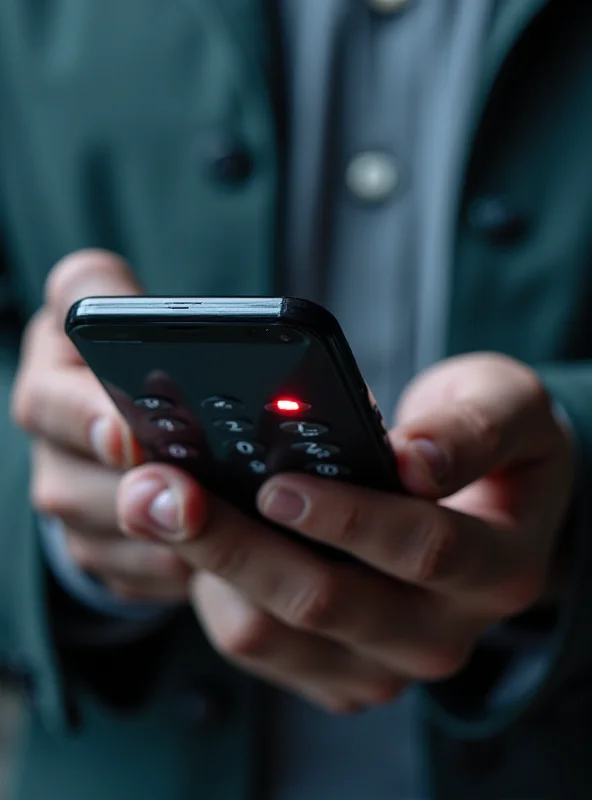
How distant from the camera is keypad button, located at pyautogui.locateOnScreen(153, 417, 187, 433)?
0.95 feet

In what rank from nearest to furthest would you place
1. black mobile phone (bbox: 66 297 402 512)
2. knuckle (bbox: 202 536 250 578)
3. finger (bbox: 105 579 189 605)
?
black mobile phone (bbox: 66 297 402 512), knuckle (bbox: 202 536 250 578), finger (bbox: 105 579 189 605)

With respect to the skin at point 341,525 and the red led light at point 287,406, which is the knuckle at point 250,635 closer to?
the skin at point 341,525

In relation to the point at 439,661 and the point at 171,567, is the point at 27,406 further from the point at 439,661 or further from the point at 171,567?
the point at 439,661

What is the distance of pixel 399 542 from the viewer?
0.30 metres

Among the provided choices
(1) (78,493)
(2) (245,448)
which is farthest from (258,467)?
(1) (78,493)

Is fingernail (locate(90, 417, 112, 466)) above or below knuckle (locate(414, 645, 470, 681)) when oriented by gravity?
above

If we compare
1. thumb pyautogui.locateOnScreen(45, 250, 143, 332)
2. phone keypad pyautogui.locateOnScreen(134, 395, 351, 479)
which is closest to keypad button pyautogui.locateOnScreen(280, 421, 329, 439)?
phone keypad pyautogui.locateOnScreen(134, 395, 351, 479)

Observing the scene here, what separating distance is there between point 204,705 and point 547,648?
0.22m

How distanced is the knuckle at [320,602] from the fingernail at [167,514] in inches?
2.4

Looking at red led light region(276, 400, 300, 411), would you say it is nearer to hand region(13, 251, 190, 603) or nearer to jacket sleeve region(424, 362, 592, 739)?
hand region(13, 251, 190, 603)

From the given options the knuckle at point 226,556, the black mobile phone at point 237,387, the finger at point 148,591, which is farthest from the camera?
the finger at point 148,591

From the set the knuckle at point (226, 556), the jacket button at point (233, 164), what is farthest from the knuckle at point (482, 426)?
the jacket button at point (233, 164)

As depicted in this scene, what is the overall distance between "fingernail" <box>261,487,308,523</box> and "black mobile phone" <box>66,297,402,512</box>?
13 millimetres

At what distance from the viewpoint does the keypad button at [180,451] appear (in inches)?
12.1
